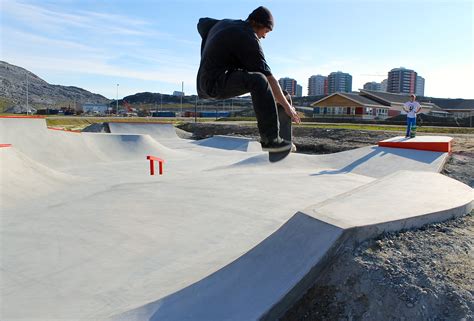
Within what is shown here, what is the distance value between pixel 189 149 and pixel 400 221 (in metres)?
18.4

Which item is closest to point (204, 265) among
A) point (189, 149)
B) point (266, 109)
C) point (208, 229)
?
point (208, 229)

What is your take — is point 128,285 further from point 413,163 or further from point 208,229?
point 413,163

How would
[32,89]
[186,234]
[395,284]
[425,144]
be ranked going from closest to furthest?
[395,284], [186,234], [425,144], [32,89]

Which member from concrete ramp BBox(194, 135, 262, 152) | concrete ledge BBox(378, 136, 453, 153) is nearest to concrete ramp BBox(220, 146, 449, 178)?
concrete ledge BBox(378, 136, 453, 153)

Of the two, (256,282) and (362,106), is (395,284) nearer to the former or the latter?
(256,282)

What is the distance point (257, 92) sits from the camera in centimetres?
379

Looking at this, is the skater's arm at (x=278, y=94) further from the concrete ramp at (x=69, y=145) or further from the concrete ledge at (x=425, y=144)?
the concrete ramp at (x=69, y=145)

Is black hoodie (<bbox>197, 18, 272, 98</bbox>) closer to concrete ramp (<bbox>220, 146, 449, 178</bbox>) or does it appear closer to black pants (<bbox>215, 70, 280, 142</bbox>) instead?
black pants (<bbox>215, 70, 280, 142</bbox>)

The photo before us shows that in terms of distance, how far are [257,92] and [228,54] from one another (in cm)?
48

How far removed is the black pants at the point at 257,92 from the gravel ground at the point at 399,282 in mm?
1538

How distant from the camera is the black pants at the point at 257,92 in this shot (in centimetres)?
374

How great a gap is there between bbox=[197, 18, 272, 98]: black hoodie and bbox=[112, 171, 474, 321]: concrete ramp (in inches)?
65.8

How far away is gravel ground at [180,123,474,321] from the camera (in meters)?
2.83

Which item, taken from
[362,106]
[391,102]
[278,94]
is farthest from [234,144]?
[391,102]
